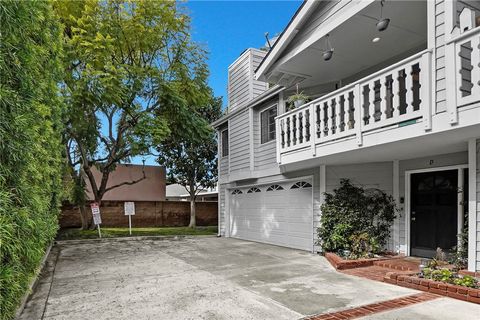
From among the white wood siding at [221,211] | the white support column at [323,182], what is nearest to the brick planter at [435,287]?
the white support column at [323,182]

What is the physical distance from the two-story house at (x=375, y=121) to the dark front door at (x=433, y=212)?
0.02 meters

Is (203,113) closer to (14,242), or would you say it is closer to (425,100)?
(425,100)

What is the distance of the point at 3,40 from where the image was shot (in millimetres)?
3027

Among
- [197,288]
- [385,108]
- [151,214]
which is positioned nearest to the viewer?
[197,288]

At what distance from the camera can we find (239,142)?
42.1ft

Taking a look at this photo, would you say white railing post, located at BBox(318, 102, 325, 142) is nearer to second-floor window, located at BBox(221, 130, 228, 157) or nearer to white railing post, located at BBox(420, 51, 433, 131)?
white railing post, located at BBox(420, 51, 433, 131)

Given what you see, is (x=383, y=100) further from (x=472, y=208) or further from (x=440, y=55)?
(x=472, y=208)

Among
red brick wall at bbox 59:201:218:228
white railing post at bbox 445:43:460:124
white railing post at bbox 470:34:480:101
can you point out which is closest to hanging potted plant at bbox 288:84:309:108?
white railing post at bbox 445:43:460:124

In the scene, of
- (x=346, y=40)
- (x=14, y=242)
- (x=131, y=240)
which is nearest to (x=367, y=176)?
(x=346, y=40)

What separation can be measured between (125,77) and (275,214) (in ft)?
24.9

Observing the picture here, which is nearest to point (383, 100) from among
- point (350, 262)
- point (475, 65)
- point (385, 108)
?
point (385, 108)

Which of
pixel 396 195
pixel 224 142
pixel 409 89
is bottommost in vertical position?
pixel 396 195

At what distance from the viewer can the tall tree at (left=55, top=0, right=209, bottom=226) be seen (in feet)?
38.5

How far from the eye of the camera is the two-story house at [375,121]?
518 centimetres
